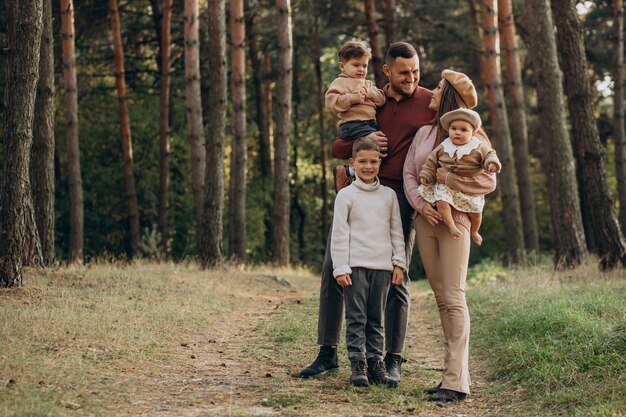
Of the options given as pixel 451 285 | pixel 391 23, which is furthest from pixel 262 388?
pixel 391 23

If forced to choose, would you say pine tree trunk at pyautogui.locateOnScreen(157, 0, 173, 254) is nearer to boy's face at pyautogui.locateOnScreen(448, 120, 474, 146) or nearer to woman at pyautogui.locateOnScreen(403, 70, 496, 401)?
woman at pyautogui.locateOnScreen(403, 70, 496, 401)

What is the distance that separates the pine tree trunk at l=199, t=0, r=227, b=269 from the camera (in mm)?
16656

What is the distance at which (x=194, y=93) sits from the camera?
18328 millimetres

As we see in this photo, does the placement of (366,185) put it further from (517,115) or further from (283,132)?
(517,115)

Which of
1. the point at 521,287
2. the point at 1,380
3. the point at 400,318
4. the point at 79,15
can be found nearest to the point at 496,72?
the point at 521,287

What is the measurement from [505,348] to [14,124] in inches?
256

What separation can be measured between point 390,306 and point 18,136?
5.89m

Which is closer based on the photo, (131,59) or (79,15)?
(79,15)

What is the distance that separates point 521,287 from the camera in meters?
12.5

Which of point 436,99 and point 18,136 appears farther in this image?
point 18,136

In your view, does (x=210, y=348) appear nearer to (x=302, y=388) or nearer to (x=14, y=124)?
(x=302, y=388)

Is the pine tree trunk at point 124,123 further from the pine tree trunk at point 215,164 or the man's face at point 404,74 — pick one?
the man's face at point 404,74

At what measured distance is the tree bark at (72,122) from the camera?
19062 millimetres

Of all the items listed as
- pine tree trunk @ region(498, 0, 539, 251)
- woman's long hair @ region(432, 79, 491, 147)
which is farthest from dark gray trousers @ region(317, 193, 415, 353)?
pine tree trunk @ region(498, 0, 539, 251)
